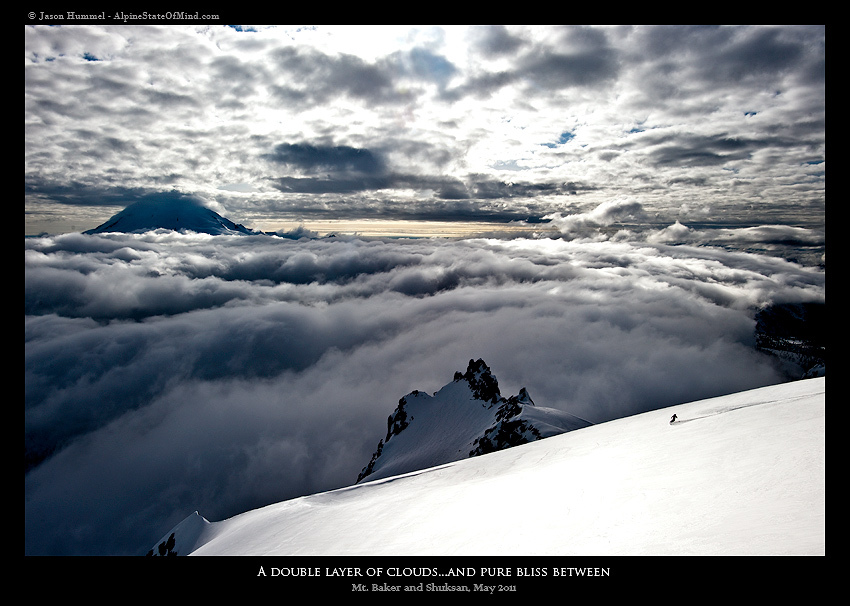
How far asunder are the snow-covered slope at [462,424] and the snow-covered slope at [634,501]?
33.1m

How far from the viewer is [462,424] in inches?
2512

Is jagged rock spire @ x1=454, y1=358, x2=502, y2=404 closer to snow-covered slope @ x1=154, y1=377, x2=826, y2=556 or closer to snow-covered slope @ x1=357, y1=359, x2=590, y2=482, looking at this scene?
snow-covered slope @ x1=357, y1=359, x2=590, y2=482

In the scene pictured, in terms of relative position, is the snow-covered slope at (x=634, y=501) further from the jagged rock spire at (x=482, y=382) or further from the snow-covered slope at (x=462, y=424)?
the jagged rock spire at (x=482, y=382)

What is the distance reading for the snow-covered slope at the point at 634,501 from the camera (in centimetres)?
420

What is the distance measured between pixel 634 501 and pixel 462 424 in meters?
62.1

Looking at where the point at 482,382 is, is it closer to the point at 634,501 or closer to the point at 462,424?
the point at 462,424

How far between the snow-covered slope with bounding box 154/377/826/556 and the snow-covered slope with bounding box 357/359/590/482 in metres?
33.1

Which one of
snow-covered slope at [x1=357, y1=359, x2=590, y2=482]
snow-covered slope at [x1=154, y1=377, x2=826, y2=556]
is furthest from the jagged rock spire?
snow-covered slope at [x1=154, y1=377, x2=826, y2=556]

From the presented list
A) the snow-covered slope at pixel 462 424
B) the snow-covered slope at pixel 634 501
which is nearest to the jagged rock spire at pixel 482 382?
the snow-covered slope at pixel 462 424

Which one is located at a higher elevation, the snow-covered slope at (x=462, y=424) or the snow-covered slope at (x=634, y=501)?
the snow-covered slope at (x=634, y=501)

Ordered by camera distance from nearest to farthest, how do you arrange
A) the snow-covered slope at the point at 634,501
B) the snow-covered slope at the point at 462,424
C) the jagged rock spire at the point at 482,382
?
the snow-covered slope at the point at 634,501
the snow-covered slope at the point at 462,424
the jagged rock spire at the point at 482,382
